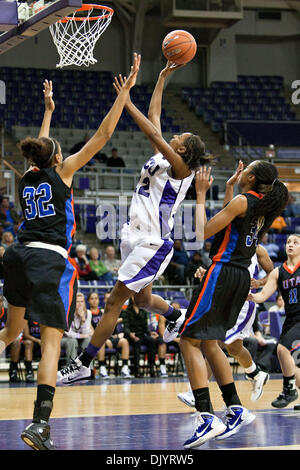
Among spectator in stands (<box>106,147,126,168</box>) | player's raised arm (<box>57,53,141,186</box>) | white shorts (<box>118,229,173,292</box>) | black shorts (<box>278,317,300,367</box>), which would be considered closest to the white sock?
black shorts (<box>278,317,300,367</box>)

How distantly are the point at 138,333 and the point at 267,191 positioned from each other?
7.00 m

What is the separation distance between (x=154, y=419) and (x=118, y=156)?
43.4 feet

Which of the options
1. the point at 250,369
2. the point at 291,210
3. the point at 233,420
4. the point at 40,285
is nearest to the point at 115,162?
the point at 291,210

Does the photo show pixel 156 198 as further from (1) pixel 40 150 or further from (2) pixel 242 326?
(2) pixel 242 326

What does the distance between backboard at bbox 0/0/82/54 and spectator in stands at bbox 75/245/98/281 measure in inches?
267

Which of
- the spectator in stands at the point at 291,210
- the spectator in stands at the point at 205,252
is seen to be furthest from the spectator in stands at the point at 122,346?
the spectator in stands at the point at 291,210

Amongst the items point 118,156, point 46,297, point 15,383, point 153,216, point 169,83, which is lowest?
point 15,383

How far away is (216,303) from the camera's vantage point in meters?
5.05

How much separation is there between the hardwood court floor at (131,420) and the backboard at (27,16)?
340cm

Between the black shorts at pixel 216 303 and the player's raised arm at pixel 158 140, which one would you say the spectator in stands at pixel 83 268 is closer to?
the player's raised arm at pixel 158 140

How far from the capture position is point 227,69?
2420 centimetres
